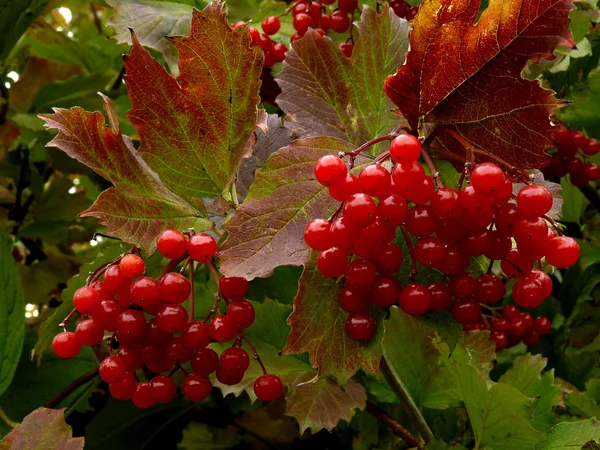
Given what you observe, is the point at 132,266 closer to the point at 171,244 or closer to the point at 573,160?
the point at 171,244

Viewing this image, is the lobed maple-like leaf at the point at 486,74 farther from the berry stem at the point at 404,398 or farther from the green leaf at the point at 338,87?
the berry stem at the point at 404,398

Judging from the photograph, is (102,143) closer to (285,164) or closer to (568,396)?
(285,164)

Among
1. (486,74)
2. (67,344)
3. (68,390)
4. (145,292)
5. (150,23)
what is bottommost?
(68,390)

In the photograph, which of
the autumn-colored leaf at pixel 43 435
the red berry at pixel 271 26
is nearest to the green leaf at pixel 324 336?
the autumn-colored leaf at pixel 43 435

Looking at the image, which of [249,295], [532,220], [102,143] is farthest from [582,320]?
[102,143]

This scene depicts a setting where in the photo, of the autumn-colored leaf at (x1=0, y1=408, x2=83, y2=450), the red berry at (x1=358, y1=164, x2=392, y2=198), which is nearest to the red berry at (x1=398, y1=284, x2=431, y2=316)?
the red berry at (x1=358, y1=164, x2=392, y2=198)

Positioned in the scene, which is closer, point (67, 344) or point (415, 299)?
point (415, 299)

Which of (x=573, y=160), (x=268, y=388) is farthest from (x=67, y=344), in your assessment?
(x=573, y=160)
